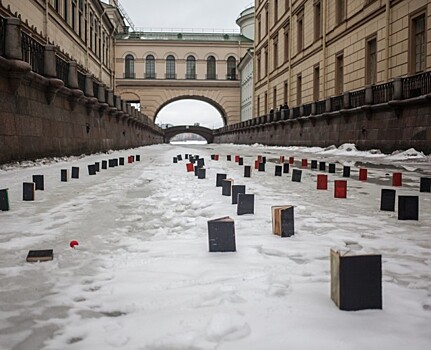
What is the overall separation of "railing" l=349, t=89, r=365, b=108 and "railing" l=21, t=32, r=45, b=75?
42.7ft

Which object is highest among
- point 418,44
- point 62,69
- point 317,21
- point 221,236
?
point 317,21

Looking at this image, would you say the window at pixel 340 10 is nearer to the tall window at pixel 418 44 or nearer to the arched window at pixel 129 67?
the tall window at pixel 418 44

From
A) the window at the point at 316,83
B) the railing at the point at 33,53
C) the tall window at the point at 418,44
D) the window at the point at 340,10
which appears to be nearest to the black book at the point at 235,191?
the railing at the point at 33,53

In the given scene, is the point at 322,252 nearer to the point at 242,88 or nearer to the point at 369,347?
the point at 369,347

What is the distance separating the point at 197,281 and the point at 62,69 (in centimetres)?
1384

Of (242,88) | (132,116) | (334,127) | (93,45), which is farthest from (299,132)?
(242,88)

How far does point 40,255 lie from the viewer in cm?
272

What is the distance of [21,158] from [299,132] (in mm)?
20385

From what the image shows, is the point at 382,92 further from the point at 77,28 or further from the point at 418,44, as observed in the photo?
the point at 77,28

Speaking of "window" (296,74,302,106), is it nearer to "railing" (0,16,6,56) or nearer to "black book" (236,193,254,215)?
"railing" (0,16,6,56)

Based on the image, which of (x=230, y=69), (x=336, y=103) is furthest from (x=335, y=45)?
(x=230, y=69)

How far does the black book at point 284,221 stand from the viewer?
3342mm

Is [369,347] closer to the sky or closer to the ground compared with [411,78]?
closer to the ground

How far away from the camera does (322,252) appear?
291 cm
